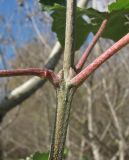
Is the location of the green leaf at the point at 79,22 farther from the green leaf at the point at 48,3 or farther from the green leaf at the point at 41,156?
the green leaf at the point at 41,156

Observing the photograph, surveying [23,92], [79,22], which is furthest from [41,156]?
[23,92]

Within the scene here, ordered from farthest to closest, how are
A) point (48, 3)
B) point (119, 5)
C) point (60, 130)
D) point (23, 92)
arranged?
point (23, 92), point (48, 3), point (119, 5), point (60, 130)

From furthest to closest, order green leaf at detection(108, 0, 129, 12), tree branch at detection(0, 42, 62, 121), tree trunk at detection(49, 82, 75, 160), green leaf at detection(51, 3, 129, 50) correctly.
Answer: tree branch at detection(0, 42, 62, 121) < green leaf at detection(51, 3, 129, 50) < green leaf at detection(108, 0, 129, 12) < tree trunk at detection(49, 82, 75, 160)

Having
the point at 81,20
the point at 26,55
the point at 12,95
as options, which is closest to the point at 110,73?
the point at 26,55

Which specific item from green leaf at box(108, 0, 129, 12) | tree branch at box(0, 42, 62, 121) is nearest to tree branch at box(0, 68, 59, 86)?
green leaf at box(108, 0, 129, 12)

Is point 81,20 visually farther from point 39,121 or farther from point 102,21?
point 39,121

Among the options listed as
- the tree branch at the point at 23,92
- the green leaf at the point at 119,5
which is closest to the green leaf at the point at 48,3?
the green leaf at the point at 119,5

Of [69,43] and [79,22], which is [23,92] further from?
[69,43]

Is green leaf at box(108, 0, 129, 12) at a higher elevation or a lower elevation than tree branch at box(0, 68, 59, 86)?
lower

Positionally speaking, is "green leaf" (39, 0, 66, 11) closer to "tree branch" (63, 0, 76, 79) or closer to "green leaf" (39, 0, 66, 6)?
"green leaf" (39, 0, 66, 6)
